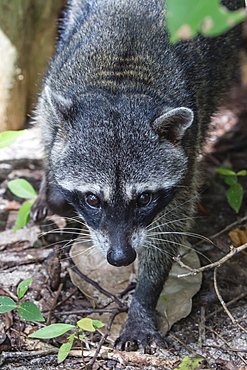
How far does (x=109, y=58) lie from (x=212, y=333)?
7.58 ft

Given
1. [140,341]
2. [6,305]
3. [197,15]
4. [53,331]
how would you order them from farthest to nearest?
1. [140,341]
2. [6,305]
3. [53,331]
4. [197,15]

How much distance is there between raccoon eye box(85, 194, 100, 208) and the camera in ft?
10.5

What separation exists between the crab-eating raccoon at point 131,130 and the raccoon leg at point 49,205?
680 millimetres

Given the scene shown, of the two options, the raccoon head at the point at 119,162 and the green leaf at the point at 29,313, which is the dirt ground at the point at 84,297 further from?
the raccoon head at the point at 119,162

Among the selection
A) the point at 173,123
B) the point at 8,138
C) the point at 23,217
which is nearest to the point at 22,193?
the point at 23,217

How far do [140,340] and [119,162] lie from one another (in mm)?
1469

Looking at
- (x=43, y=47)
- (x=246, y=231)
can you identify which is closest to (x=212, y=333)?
(x=246, y=231)

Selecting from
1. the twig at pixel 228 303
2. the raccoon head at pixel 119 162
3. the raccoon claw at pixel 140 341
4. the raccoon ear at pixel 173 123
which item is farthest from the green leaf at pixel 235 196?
the raccoon claw at pixel 140 341

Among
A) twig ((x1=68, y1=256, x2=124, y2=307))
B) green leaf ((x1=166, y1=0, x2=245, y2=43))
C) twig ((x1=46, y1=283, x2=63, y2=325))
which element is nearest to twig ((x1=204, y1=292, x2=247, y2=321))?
twig ((x1=68, y1=256, x2=124, y2=307))

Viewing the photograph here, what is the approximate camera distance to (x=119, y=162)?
3.06 metres

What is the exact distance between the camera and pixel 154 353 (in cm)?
351

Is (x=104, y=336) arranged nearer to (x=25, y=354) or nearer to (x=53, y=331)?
(x=25, y=354)

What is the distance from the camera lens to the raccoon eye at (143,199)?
319cm

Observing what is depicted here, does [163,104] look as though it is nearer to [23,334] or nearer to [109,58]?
[109,58]
